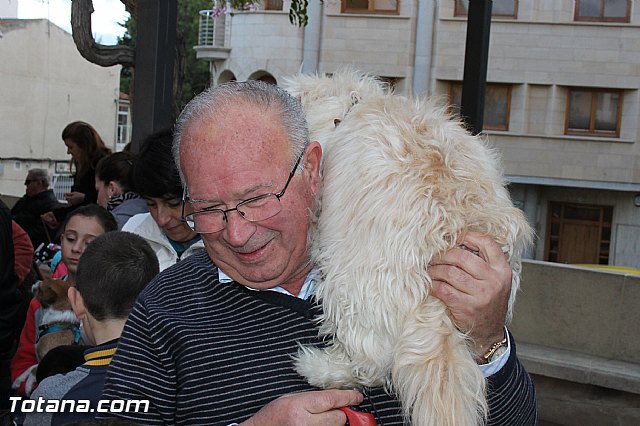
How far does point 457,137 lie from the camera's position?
1785mm

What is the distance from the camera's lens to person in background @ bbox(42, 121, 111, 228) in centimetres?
665

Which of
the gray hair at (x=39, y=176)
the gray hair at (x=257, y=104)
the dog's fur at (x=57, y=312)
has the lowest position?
the dog's fur at (x=57, y=312)

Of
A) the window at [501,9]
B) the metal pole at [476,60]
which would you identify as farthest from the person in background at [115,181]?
the window at [501,9]

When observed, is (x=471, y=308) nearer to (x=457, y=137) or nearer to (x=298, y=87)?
(x=457, y=137)

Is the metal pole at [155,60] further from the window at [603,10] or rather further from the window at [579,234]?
the window at [603,10]

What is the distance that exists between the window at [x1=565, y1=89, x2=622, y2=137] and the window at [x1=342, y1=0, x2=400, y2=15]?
6630 millimetres

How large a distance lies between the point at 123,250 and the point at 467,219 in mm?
1842

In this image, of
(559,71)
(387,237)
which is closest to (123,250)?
(387,237)

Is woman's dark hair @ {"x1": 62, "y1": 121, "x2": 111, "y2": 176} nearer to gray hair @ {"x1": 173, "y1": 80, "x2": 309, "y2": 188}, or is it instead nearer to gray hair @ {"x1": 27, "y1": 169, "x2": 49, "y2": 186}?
gray hair @ {"x1": 27, "y1": 169, "x2": 49, "y2": 186}

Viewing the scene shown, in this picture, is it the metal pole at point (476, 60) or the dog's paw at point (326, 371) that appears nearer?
the dog's paw at point (326, 371)

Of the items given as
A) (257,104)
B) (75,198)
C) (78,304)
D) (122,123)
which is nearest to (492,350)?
(257,104)

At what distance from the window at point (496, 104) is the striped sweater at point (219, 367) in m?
24.5

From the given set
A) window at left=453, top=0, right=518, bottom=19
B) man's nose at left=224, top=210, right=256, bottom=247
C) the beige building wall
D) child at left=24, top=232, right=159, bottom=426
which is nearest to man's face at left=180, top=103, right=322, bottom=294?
man's nose at left=224, top=210, right=256, bottom=247

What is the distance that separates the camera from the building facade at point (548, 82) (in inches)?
975
